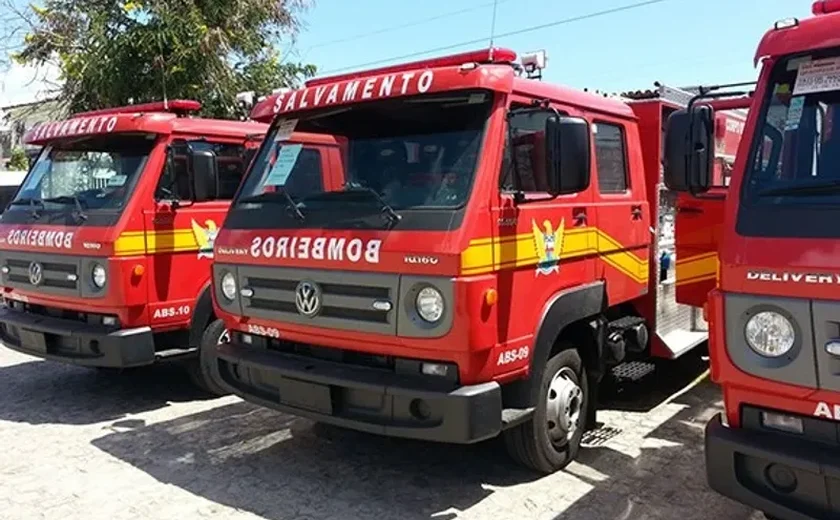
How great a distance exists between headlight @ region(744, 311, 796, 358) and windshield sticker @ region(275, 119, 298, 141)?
10.0 ft

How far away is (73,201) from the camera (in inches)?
245

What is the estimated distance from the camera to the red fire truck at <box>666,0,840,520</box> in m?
2.88

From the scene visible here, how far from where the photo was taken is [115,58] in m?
10.9

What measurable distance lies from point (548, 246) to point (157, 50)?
8413 mm

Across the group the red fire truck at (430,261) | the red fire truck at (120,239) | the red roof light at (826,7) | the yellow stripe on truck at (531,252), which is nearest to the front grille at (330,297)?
the red fire truck at (430,261)

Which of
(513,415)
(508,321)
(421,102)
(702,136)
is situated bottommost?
(513,415)

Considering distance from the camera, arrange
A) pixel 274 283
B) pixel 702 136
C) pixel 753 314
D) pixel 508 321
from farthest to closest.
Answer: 1. pixel 274 283
2. pixel 508 321
3. pixel 702 136
4. pixel 753 314

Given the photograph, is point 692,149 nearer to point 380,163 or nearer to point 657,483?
point 380,163

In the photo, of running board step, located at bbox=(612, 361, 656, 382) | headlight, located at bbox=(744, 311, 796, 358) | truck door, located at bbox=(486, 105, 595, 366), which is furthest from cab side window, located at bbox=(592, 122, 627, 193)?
headlight, located at bbox=(744, 311, 796, 358)

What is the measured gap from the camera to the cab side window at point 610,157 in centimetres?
512

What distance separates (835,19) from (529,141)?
1621mm

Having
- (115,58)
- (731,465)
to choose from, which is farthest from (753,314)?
(115,58)

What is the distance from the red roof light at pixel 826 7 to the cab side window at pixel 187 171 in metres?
4.03

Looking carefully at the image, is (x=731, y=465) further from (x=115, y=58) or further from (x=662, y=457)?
(x=115, y=58)
